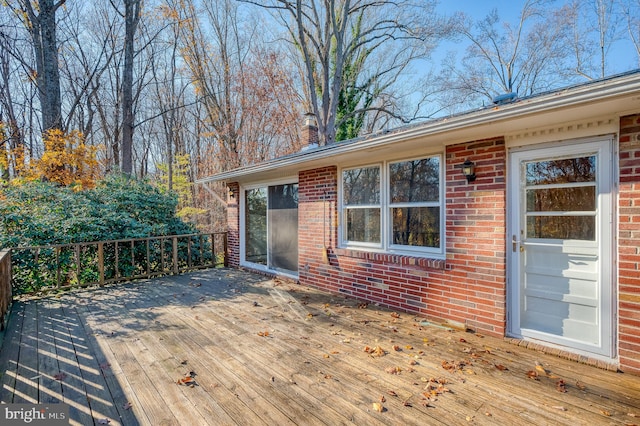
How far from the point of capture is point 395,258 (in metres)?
4.35

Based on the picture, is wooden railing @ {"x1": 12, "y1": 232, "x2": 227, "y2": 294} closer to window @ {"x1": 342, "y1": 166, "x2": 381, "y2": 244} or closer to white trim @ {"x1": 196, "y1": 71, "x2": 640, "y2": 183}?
window @ {"x1": 342, "y1": 166, "x2": 381, "y2": 244}

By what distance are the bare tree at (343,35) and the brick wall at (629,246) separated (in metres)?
9.14

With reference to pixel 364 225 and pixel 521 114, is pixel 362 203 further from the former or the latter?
pixel 521 114

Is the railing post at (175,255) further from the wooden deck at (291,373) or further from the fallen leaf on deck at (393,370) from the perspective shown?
the fallen leaf on deck at (393,370)

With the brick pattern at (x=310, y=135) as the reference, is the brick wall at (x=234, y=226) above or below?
below

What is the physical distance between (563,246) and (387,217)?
2.07 meters

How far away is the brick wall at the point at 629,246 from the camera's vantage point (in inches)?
102

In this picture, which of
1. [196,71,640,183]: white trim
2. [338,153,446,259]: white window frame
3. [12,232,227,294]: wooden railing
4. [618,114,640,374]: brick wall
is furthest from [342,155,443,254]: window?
[12,232,227,294]: wooden railing

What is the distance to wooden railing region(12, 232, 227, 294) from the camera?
5.41 m

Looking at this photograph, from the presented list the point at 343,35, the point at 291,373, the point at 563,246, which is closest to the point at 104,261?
the point at 291,373

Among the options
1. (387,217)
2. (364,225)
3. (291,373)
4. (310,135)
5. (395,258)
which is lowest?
(291,373)

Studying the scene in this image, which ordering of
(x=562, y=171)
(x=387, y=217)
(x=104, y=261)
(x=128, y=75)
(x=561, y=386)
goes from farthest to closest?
(x=128, y=75)
(x=104, y=261)
(x=387, y=217)
(x=562, y=171)
(x=561, y=386)

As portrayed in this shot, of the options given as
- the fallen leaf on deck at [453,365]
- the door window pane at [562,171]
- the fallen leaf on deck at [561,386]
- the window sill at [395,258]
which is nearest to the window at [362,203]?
the window sill at [395,258]

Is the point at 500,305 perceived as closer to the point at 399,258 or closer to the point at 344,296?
the point at 399,258
